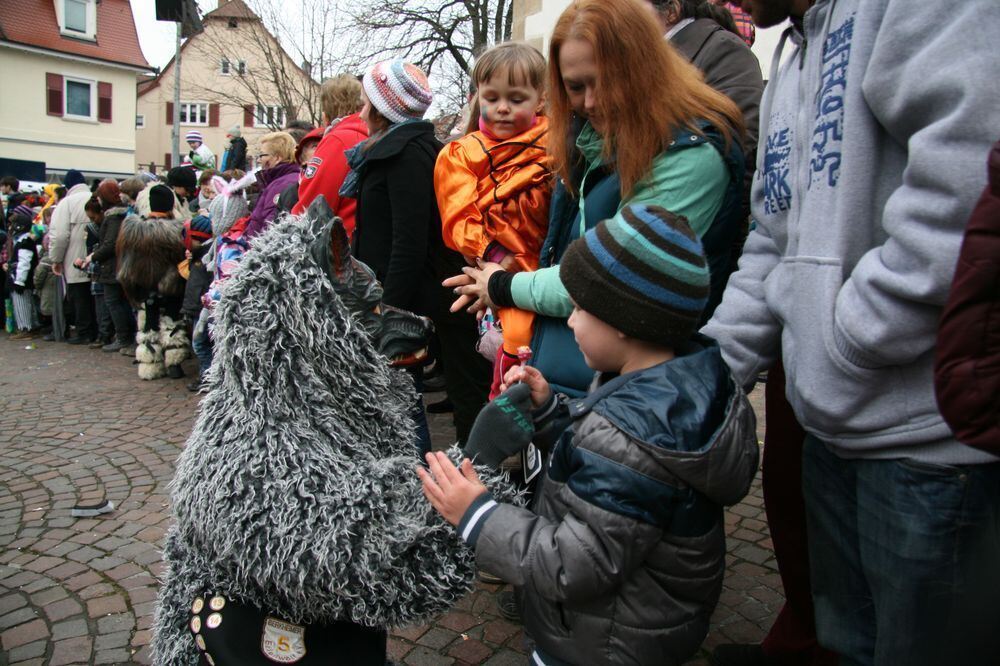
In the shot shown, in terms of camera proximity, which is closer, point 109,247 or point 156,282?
point 156,282

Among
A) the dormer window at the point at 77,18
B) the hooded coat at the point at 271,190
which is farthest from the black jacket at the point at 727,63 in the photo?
the dormer window at the point at 77,18

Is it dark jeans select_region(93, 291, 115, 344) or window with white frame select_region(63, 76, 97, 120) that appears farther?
window with white frame select_region(63, 76, 97, 120)

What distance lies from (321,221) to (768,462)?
1.57 meters

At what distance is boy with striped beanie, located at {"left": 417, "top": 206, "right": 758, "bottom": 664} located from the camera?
4.80 feet

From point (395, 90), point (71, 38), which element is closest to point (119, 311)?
point (395, 90)

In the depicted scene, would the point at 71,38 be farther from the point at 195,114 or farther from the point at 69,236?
the point at 69,236

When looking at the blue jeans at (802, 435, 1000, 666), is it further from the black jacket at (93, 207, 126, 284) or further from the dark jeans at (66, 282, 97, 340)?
the dark jeans at (66, 282, 97, 340)

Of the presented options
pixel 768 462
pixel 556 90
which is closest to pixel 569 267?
pixel 556 90

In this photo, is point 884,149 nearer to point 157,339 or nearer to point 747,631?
point 747,631

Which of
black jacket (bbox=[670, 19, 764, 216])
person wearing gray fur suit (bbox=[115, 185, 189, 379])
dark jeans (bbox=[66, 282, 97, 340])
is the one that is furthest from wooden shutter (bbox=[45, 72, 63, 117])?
black jacket (bbox=[670, 19, 764, 216])

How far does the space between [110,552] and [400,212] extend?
2.33 m

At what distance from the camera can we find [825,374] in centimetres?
145

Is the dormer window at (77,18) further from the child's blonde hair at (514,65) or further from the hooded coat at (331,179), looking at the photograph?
the child's blonde hair at (514,65)

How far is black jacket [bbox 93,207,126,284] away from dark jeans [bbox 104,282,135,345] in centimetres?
13
